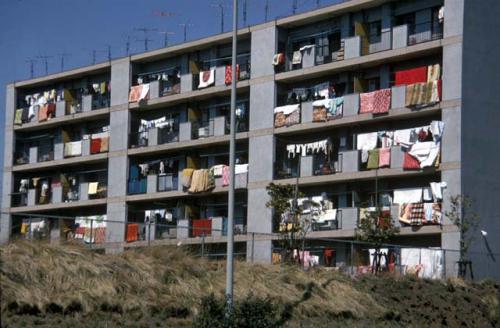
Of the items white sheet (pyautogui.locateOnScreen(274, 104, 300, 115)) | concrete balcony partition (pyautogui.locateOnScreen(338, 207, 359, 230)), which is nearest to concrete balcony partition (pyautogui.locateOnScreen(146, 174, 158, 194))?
white sheet (pyautogui.locateOnScreen(274, 104, 300, 115))

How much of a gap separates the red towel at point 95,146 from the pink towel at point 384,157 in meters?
21.3

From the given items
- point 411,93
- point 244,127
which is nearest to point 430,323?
point 411,93

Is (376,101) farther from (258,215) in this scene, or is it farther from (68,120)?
(68,120)

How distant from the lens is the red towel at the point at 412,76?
161 ft

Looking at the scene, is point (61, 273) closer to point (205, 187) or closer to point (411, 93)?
point (411, 93)

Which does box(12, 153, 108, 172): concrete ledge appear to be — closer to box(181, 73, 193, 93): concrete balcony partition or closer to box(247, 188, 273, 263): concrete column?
box(181, 73, 193, 93): concrete balcony partition

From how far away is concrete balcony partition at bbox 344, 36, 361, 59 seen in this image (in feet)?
169

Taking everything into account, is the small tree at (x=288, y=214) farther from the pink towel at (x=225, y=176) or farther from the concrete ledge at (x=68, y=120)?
the concrete ledge at (x=68, y=120)

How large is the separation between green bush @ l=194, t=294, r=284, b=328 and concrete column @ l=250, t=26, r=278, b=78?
2997 cm

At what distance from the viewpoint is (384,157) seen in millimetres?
49562

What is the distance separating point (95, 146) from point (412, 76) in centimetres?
2328

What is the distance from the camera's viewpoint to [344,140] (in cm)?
5278

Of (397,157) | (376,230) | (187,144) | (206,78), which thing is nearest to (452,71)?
(397,157)

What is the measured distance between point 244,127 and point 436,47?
13.0 meters
